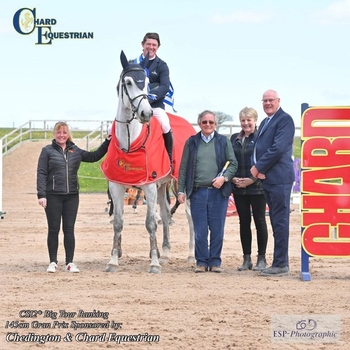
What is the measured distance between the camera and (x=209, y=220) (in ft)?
33.8

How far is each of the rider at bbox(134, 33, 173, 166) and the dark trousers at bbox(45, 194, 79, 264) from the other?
1.54 metres

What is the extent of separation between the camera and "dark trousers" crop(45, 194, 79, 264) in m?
10.1

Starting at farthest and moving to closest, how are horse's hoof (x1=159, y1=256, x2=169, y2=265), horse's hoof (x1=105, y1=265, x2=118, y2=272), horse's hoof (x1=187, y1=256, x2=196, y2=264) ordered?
horse's hoof (x1=187, y1=256, x2=196, y2=264) < horse's hoof (x1=159, y1=256, x2=169, y2=265) < horse's hoof (x1=105, y1=265, x2=118, y2=272)

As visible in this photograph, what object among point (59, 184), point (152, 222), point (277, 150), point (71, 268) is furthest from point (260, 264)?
point (59, 184)

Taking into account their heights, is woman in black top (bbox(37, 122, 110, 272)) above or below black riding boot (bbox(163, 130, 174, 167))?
below

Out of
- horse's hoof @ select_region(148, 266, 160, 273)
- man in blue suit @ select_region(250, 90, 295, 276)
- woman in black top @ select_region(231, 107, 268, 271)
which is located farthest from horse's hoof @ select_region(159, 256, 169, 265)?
man in blue suit @ select_region(250, 90, 295, 276)

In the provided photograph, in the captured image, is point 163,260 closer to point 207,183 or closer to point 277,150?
point 207,183

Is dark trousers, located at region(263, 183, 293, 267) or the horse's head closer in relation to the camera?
the horse's head

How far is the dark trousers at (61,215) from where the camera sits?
10.1m

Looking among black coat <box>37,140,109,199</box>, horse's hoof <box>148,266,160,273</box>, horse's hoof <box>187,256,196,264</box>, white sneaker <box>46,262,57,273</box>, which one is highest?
black coat <box>37,140,109,199</box>

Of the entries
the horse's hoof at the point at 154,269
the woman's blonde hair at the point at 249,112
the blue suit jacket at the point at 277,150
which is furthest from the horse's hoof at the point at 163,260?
the woman's blonde hair at the point at 249,112

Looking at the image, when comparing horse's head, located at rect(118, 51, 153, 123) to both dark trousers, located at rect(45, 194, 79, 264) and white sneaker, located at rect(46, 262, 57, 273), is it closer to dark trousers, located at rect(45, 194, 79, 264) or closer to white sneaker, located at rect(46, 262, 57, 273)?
dark trousers, located at rect(45, 194, 79, 264)

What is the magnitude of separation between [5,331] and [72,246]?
3.66 m

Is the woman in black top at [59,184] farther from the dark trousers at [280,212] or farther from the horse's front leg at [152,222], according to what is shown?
the dark trousers at [280,212]
